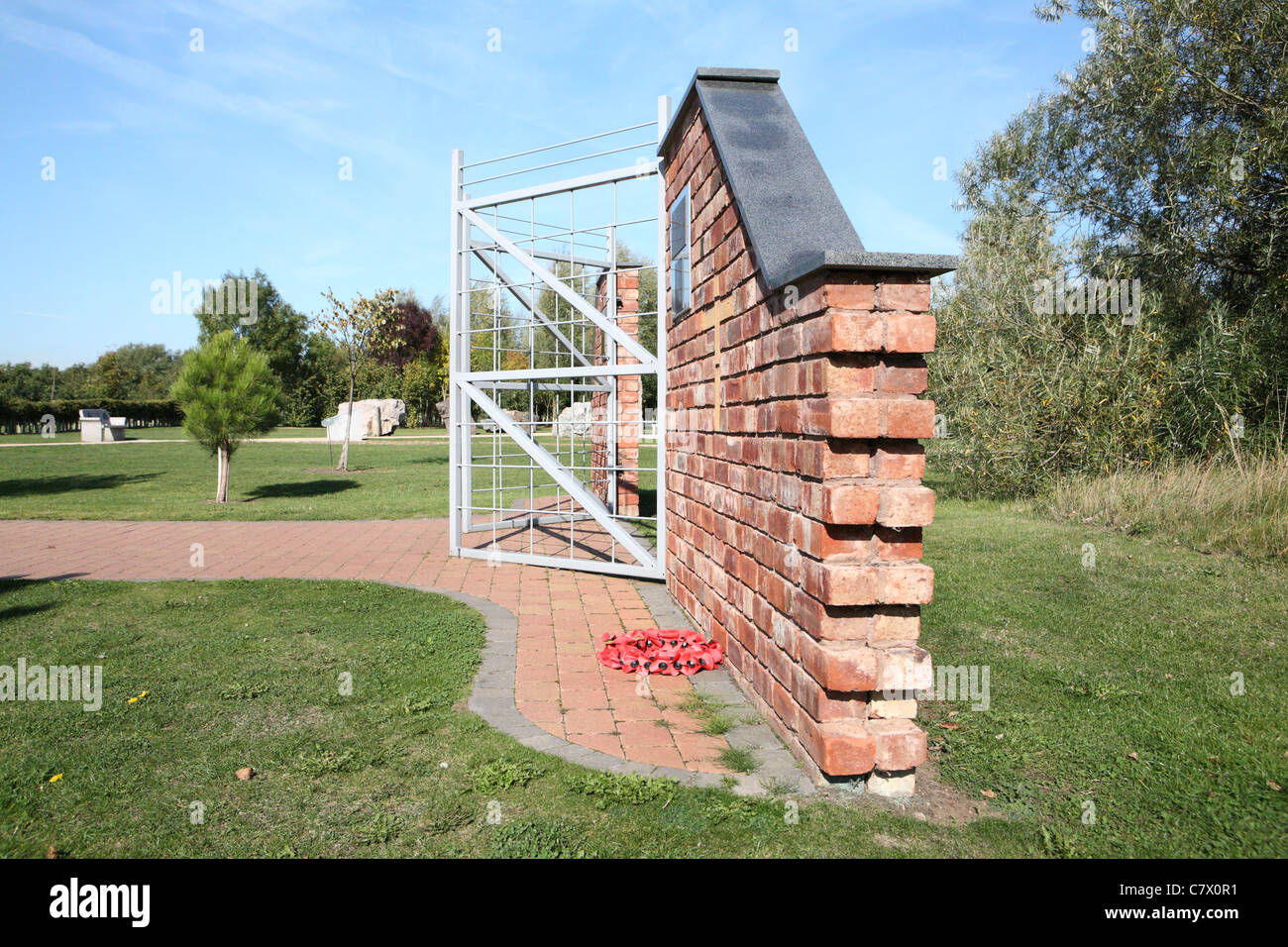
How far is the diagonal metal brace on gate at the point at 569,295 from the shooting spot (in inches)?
278

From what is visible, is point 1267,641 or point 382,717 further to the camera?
point 1267,641

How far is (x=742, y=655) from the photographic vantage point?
4453mm

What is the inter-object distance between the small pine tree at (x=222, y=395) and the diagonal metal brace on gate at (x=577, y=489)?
682 cm

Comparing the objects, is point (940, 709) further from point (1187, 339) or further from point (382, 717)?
point (1187, 339)

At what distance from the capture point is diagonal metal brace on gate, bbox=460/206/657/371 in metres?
7.05

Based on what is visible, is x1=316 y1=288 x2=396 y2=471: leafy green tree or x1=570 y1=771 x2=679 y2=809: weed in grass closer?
x1=570 y1=771 x2=679 y2=809: weed in grass

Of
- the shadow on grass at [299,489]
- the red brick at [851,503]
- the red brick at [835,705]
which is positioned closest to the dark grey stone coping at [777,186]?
the red brick at [851,503]

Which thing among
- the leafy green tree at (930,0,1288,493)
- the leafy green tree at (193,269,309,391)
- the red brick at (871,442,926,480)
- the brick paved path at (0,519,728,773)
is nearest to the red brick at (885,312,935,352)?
the red brick at (871,442,926,480)

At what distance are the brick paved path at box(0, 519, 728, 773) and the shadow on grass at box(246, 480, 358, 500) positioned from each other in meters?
3.54

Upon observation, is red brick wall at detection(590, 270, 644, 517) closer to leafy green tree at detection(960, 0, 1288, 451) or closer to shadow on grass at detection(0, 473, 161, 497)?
leafy green tree at detection(960, 0, 1288, 451)

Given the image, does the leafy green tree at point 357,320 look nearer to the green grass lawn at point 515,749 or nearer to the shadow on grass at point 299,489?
the shadow on grass at point 299,489

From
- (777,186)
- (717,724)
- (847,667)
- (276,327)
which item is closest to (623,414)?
(777,186)
